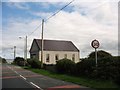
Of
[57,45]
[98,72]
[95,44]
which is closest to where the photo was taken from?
[95,44]

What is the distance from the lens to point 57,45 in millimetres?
83188

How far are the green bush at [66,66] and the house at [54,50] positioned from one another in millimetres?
41274

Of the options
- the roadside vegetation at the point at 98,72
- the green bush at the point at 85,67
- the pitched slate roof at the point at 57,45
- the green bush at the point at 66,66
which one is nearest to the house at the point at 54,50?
the pitched slate roof at the point at 57,45

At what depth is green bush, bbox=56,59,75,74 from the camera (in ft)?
106

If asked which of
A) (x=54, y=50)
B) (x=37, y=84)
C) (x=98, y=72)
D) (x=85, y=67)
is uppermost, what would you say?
(x=54, y=50)

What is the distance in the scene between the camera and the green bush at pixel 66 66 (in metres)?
32.2

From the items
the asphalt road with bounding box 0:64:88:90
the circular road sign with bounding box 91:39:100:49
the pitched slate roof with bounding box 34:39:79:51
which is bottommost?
the asphalt road with bounding box 0:64:88:90

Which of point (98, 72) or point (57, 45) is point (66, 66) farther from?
point (57, 45)

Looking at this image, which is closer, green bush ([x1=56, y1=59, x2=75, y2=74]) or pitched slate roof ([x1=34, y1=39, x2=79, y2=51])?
green bush ([x1=56, y1=59, x2=75, y2=74])

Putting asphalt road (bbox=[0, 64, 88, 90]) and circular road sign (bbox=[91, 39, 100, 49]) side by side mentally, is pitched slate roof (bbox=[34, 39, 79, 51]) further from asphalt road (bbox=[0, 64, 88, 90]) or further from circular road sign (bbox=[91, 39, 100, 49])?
circular road sign (bbox=[91, 39, 100, 49])

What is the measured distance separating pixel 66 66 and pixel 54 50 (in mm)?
46002

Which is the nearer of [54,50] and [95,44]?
[95,44]

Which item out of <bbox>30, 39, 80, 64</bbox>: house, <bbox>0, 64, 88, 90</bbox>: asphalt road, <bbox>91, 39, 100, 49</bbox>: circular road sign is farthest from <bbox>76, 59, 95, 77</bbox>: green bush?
<bbox>30, 39, 80, 64</bbox>: house

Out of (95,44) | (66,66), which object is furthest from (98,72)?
(66,66)
